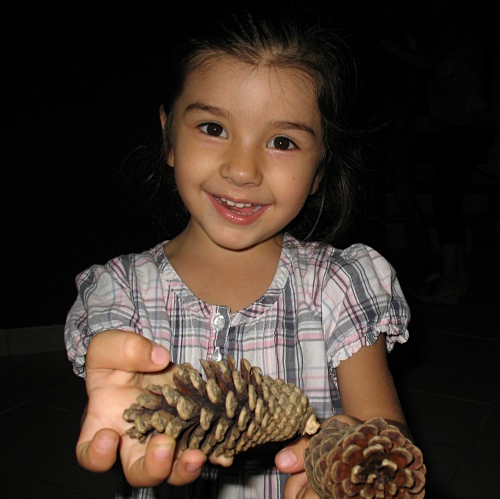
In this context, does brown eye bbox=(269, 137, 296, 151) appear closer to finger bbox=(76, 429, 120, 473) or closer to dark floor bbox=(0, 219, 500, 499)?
finger bbox=(76, 429, 120, 473)

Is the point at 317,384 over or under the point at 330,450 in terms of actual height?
under

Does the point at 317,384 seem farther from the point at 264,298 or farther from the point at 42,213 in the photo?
the point at 42,213

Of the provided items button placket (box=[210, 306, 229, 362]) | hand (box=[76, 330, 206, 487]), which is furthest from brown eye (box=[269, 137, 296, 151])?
hand (box=[76, 330, 206, 487])

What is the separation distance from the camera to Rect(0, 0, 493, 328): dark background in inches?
70.5

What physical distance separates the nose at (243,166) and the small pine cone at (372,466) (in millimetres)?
424

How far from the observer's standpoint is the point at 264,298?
893 mm

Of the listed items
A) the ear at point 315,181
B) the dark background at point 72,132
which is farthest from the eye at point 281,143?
the dark background at point 72,132

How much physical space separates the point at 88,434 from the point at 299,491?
0.22 metres

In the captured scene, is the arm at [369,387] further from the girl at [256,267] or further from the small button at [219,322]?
the small button at [219,322]

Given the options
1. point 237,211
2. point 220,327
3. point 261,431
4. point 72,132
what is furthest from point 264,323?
point 72,132

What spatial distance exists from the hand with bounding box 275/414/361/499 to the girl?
21cm

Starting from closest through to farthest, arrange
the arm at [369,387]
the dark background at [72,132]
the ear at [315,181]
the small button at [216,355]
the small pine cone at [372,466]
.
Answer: the small pine cone at [372,466] → the arm at [369,387] → the small button at [216,355] → the ear at [315,181] → the dark background at [72,132]

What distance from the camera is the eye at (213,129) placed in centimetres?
81

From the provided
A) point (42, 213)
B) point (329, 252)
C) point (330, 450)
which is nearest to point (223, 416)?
point (330, 450)
